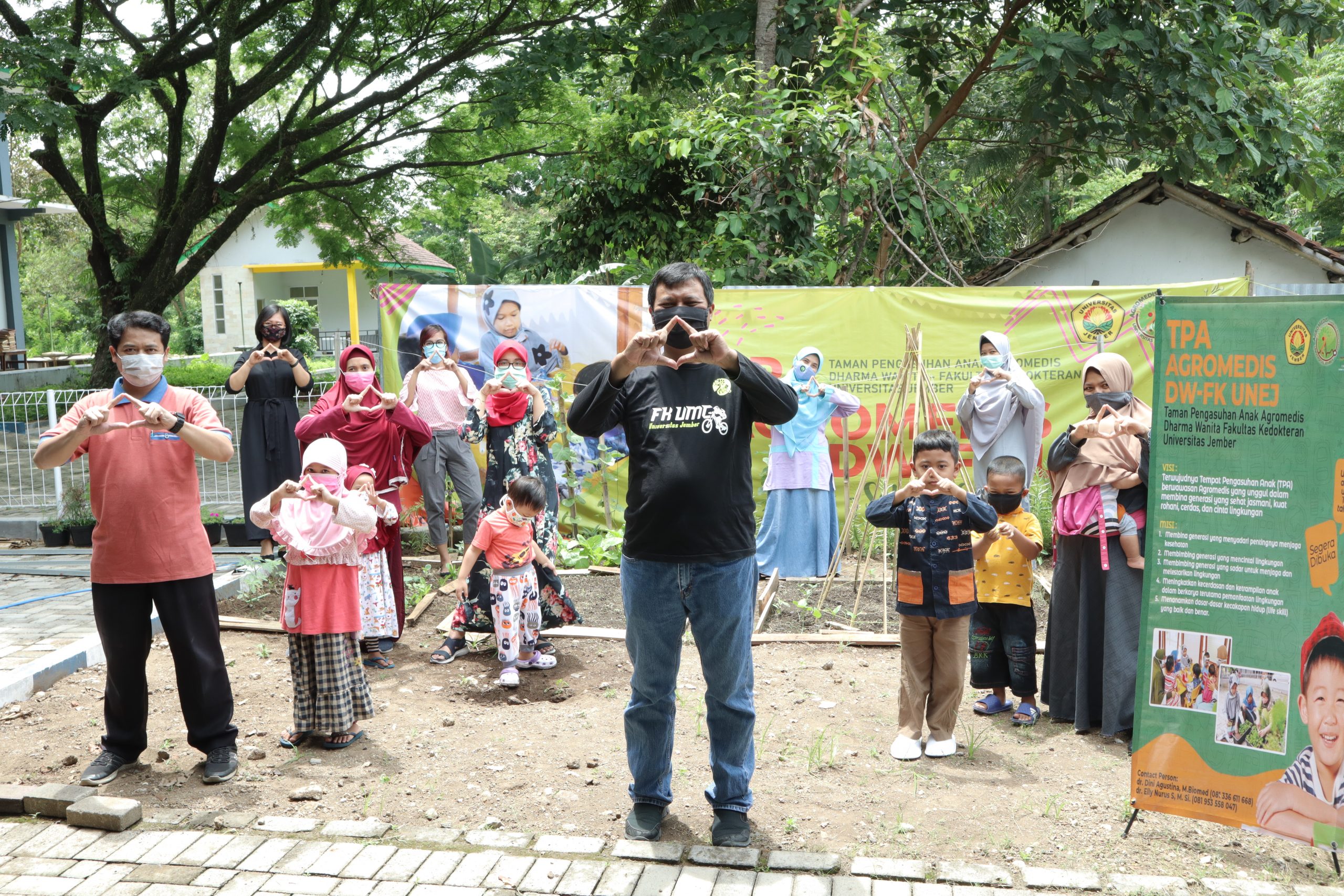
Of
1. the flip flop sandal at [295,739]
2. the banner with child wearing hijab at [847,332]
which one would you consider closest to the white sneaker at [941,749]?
the flip flop sandal at [295,739]

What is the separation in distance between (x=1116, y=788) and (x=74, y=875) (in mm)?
4012

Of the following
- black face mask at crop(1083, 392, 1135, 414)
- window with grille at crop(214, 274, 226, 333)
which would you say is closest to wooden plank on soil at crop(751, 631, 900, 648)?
black face mask at crop(1083, 392, 1135, 414)

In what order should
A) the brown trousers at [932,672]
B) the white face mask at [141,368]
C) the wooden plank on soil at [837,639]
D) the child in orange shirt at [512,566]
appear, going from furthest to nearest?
the wooden plank on soil at [837,639], the child in orange shirt at [512,566], the brown trousers at [932,672], the white face mask at [141,368]

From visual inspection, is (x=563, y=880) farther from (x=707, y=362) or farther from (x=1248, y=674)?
(x=1248, y=674)

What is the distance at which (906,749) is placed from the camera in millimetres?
4859

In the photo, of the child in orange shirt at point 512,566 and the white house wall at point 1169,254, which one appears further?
the white house wall at point 1169,254

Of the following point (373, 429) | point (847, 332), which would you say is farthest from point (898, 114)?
point (373, 429)

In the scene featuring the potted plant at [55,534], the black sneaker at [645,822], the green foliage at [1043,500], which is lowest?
the potted plant at [55,534]

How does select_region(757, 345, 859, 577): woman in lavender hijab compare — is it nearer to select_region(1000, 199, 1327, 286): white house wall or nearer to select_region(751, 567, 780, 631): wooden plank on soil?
select_region(751, 567, 780, 631): wooden plank on soil

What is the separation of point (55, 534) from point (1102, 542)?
10093 mm

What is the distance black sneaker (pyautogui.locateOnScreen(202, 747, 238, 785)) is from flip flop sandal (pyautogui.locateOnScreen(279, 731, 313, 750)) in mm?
326

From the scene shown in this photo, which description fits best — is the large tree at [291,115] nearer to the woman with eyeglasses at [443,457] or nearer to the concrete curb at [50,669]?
the woman with eyeglasses at [443,457]

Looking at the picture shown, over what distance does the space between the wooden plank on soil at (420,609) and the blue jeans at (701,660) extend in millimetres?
3628

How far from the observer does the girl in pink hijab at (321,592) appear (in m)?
4.92
